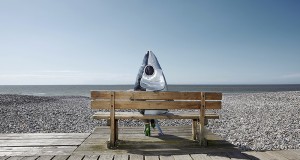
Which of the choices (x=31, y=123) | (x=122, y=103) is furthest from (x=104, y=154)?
(x=31, y=123)

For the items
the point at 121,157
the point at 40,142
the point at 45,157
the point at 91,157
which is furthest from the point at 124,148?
the point at 40,142

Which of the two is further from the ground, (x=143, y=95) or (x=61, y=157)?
(x=143, y=95)

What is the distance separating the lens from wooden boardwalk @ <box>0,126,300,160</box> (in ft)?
19.0

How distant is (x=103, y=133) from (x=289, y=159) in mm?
5183

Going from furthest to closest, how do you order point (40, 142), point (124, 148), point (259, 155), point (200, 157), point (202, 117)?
point (40, 142) < point (202, 117) < point (124, 148) < point (259, 155) < point (200, 157)

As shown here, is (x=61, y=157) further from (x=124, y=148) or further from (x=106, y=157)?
(x=124, y=148)

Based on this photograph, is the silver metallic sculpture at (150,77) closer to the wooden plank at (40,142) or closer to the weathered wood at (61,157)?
the wooden plank at (40,142)

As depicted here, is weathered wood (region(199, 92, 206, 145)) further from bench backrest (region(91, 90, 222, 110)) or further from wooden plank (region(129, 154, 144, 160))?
wooden plank (region(129, 154, 144, 160))

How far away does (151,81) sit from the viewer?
7.64m

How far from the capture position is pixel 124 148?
6.51 metres

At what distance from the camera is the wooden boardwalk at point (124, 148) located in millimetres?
5804

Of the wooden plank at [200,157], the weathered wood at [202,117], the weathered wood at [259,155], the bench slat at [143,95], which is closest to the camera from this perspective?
the wooden plank at [200,157]

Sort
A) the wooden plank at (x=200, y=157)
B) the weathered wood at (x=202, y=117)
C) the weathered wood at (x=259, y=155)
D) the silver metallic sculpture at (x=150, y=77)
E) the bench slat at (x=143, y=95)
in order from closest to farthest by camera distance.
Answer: the wooden plank at (x=200, y=157)
the weathered wood at (x=259, y=155)
the bench slat at (x=143, y=95)
the weathered wood at (x=202, y=117)
the silver metallic sculpture at (x=150, y=77)

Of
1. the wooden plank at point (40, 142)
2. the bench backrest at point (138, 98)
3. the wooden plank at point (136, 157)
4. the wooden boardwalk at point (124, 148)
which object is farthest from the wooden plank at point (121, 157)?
the wooden plank at point (40, 142)
